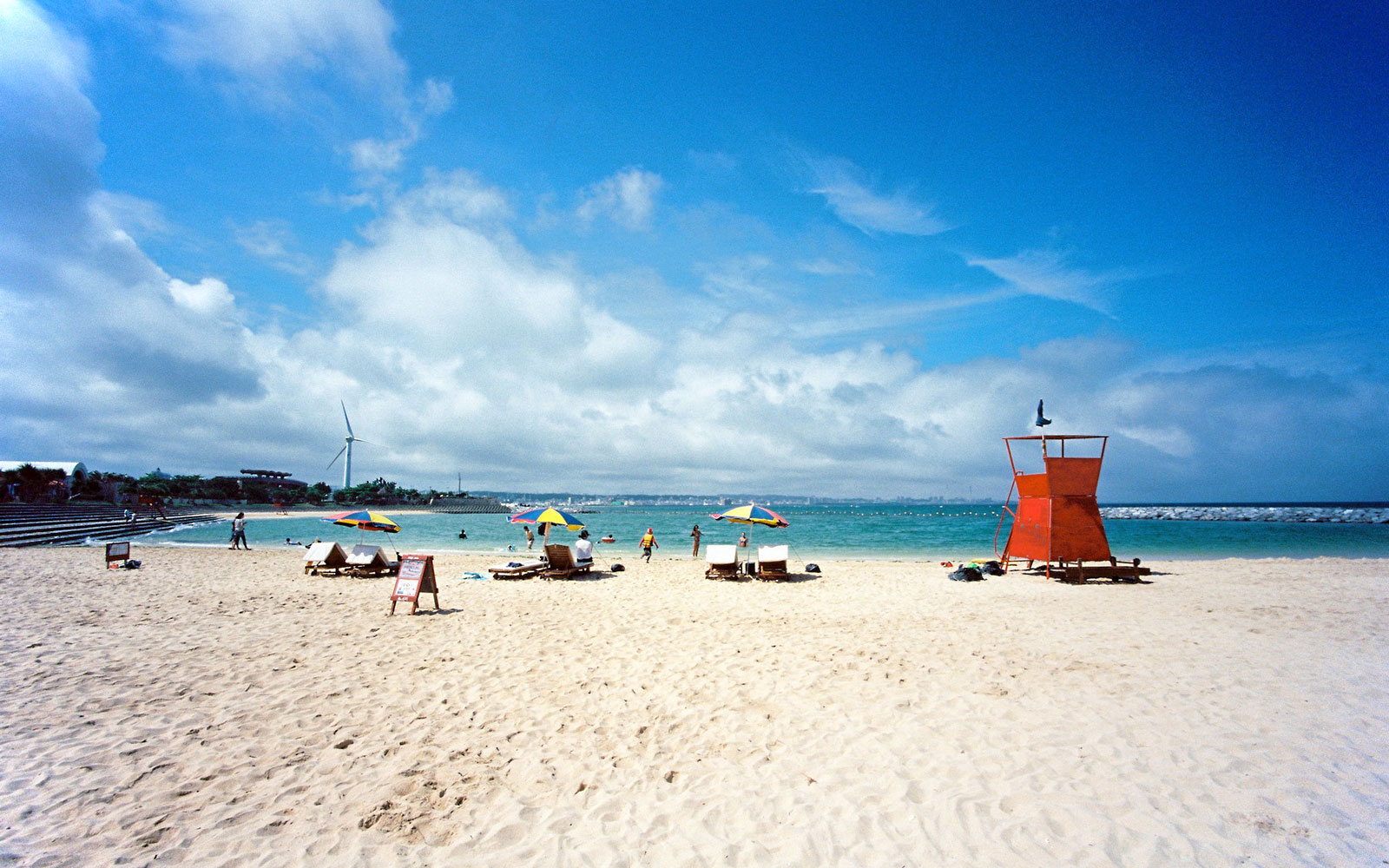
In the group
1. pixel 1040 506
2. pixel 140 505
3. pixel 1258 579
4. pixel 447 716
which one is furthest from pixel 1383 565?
pixel 140 505

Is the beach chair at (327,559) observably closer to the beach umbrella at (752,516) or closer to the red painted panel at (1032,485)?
the beach umbrella at (752,516)

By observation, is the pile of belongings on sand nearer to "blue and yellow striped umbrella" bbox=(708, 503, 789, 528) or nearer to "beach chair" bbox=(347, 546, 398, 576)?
"blue and yellow striped umbrella" bbox=(708, 503, 789, 528)

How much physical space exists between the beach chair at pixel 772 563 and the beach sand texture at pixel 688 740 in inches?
237

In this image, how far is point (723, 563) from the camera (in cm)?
1719

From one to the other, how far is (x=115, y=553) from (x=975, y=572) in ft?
87.7

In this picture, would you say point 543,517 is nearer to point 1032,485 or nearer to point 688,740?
point 688,740

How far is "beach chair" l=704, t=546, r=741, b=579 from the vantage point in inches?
677

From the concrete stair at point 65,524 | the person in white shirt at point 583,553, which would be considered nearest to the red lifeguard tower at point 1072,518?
the person in white shirt at point 583,553

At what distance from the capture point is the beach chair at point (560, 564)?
55.4 feet

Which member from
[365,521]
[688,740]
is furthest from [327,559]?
[688,740]

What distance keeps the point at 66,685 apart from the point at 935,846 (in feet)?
31.5

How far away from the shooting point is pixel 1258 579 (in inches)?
668

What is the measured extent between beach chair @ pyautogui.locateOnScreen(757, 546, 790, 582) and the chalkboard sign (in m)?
19.8

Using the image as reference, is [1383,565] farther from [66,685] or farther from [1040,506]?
[66,685]
